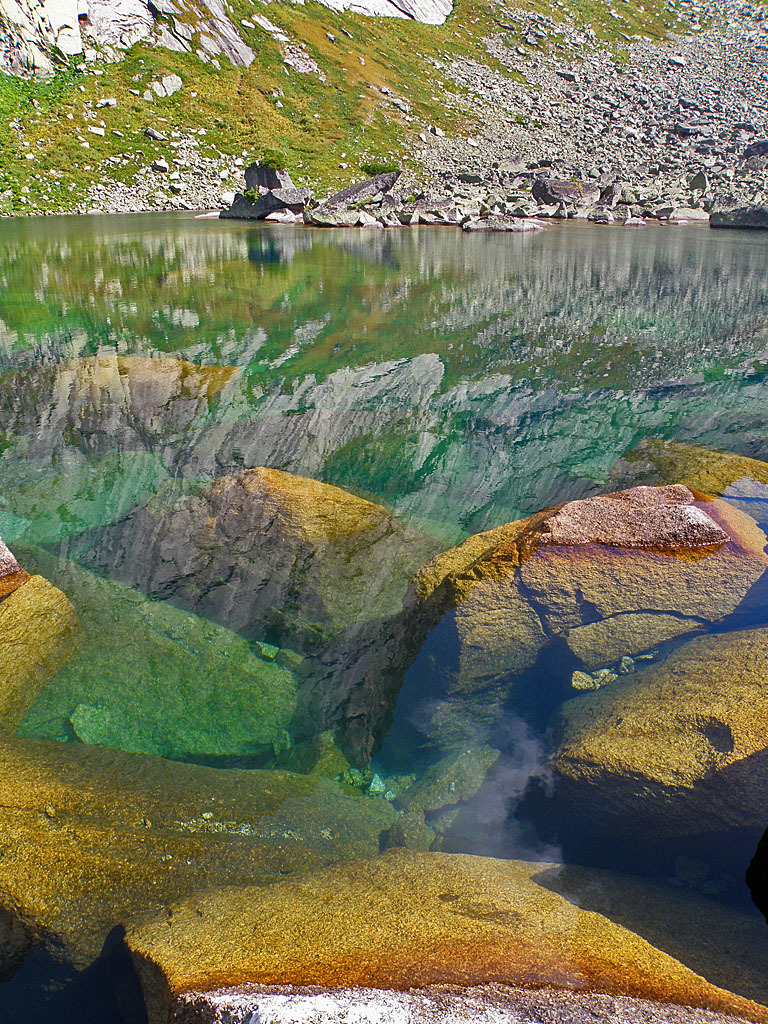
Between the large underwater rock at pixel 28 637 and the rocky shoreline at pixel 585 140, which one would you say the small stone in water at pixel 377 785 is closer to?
the large underwater rock at pixel 28 637

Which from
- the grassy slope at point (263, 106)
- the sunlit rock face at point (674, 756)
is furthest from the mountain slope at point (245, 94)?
the sunlit rock face at point (674, 756)

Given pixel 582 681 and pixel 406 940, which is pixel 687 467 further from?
pixel 406 940

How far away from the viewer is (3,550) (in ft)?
18.8

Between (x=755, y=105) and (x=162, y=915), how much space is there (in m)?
88.9

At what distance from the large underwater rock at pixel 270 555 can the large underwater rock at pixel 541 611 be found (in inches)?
18.9

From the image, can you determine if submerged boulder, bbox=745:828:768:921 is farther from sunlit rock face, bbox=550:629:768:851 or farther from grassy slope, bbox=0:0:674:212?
grassy slope, bbox=0:0:674:212

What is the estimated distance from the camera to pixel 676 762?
11.3 ft

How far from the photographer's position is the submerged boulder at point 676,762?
3.28m

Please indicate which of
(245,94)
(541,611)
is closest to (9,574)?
(541,611)

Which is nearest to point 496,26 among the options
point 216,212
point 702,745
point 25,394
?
point 216,212

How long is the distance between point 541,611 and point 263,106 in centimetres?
6960

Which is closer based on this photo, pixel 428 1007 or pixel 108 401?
pixel 428 1007

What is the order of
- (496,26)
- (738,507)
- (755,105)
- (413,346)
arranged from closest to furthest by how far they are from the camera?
(738,507), (413,346), (755,105), (496,26)

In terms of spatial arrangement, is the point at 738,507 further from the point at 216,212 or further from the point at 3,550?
the point at 216,212
